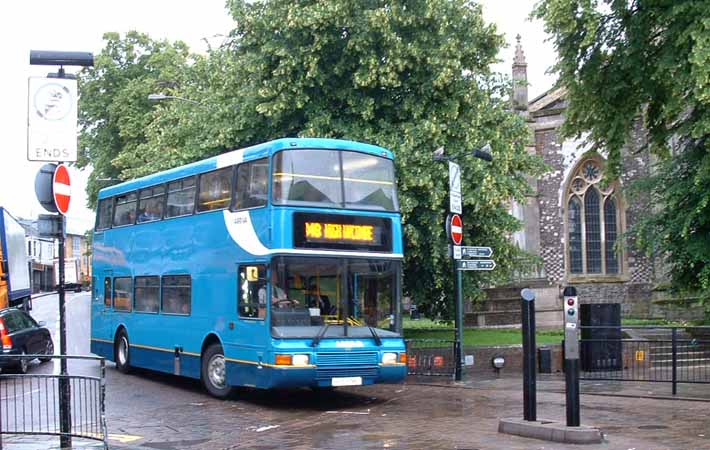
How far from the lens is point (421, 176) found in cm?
2055

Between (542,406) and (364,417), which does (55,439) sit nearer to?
(364,417)

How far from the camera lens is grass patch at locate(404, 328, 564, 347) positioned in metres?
23.9

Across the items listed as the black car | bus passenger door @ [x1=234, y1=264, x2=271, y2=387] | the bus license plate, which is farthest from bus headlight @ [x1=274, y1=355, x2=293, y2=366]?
the black car

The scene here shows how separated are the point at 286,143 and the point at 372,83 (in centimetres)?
735

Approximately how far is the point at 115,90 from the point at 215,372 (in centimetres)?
3395

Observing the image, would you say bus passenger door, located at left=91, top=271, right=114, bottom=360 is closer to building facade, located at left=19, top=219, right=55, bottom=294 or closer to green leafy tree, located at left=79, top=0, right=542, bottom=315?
green leafy tree, located at left=79, top=0, right=542, bottom=315

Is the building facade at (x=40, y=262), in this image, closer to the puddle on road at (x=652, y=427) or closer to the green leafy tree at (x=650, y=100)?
the green leafy tree at (x=650, y=100)

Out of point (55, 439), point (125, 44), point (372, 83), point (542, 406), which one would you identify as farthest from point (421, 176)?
point (125, 44)

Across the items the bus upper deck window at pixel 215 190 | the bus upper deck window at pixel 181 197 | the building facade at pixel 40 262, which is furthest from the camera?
the building facade at pixel 40 262

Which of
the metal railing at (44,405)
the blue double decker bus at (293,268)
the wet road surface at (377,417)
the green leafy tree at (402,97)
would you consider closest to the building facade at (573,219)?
the green leafy tree at (402,97)

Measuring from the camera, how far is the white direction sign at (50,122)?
34.9 feet

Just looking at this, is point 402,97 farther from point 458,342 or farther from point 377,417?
point 377,417

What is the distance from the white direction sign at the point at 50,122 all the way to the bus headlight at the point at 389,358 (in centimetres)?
629

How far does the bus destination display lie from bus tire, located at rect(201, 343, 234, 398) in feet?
9.95
